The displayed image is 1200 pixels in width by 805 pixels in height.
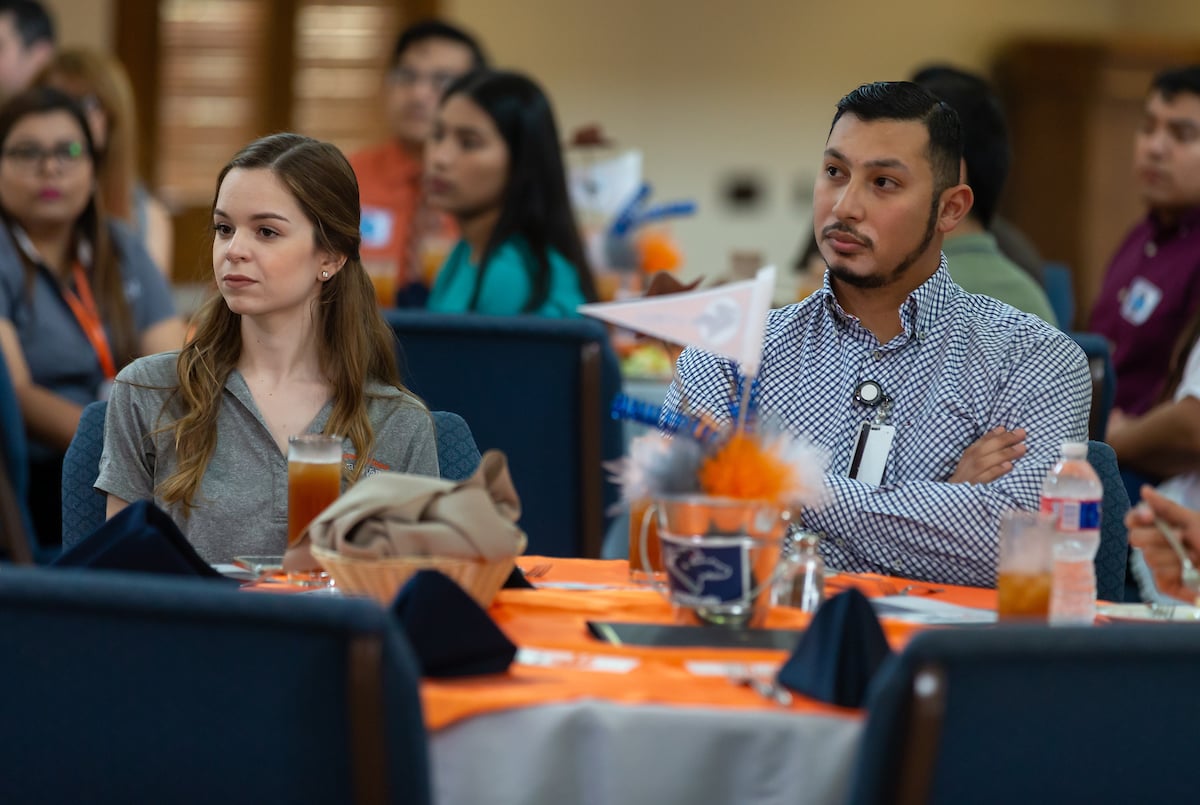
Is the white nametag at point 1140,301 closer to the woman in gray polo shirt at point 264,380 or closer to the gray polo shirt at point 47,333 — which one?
the woman in gray polo shirt at point 264,380

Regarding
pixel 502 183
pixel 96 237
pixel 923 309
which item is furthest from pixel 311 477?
pixel 96 237

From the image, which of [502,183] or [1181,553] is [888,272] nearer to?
[1181,553]

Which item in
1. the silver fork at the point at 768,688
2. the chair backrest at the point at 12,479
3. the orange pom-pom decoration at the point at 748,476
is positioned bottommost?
the chair backrest at the point at 12,479

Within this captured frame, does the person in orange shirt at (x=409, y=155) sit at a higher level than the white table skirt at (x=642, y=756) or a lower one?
higher

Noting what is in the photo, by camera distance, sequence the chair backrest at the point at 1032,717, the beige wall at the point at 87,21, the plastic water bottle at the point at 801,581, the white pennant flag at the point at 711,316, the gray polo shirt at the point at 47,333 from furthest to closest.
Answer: the beige wall at the point at 87,21 < the gray polo shirt at the point at 47,333 < the plastic water bottle at the point at 801,581 < the white pennant flag at the point at 711,316 < the chair backrest at the point at 1032,717

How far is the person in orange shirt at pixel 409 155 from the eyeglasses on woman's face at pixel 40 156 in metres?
1.17

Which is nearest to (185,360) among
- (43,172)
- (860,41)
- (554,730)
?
(554,730)

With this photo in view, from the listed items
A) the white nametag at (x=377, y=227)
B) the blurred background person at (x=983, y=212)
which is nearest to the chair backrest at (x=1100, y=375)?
the blurred background person at (x=983, y=212)

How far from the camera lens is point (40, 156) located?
4.00 metres

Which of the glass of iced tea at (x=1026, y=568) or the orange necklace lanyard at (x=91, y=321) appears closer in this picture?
the glass of iced tea at (x=1026, y=568)

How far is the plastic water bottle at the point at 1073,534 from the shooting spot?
168cm

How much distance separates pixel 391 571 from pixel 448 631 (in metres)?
0.18

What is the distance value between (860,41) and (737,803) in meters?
7.24

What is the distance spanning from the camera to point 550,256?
385cm
